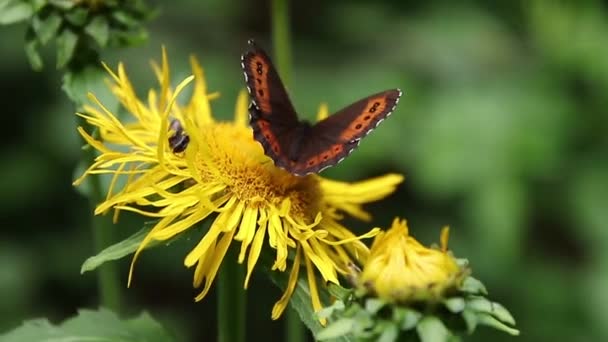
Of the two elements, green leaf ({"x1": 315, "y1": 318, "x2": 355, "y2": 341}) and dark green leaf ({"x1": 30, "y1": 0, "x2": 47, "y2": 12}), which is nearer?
green leaf ({"x1": 315, "y1": 318, "x2": 355, "y2": 341})

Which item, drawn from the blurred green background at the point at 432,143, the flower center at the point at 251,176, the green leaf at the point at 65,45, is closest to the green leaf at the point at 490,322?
the flower center at the point at 251,176

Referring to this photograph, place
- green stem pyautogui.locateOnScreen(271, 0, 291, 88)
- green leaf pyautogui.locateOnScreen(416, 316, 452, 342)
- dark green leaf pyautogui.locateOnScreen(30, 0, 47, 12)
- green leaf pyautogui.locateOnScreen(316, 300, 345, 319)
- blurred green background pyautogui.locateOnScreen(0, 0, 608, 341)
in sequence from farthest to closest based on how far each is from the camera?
A: blurred green background pyautogui.locateOnScreen(0, 0, 608, 341), green stem pyautogui.locateOnScreen(271, 0, 291, 88), dark green leaf pyautogui.locateOnScreen(30, 0, 47, 12), green leaf pyautogui.locateOnScreen(316, 300, 345, 319), green leaf pyautogui.locateOnScreen(416, 316, 452, 342)

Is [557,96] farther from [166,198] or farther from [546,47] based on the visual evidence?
[166,198]

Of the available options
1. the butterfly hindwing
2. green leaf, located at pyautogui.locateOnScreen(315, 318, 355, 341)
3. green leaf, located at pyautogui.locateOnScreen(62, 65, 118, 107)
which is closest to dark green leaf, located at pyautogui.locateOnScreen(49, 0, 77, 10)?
green leaf, located at pyautogui.locateOnScreen(62, 65, 118, 107)

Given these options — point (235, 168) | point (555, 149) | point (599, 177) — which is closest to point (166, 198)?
point (235, 168)

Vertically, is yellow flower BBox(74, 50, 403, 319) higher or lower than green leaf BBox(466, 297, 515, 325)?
higher

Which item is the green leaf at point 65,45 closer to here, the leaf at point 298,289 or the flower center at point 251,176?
the flower center at point 251,176

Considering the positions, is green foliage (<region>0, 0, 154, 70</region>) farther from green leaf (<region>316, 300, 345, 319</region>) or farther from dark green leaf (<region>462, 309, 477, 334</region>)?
dark green leaf (<region>462, 309, 477, 334</region>)

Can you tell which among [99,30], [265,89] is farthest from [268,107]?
[99,30]
